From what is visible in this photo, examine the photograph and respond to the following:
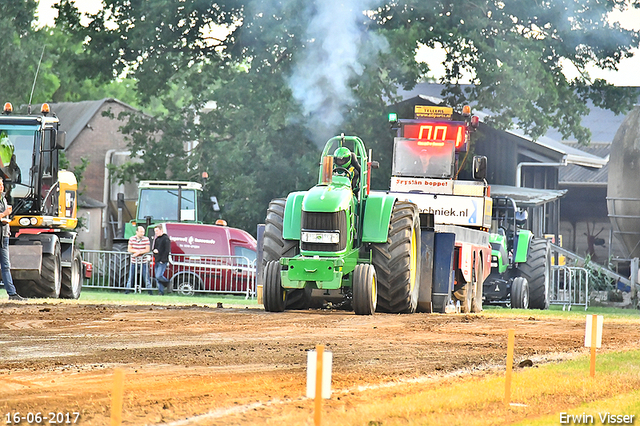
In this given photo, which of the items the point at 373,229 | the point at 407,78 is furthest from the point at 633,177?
the point at 373,229

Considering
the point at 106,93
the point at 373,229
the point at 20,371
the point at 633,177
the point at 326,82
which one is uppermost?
the point at 106,93

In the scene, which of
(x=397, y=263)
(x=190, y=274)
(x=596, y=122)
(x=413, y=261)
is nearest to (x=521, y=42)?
(x=190, y=274)

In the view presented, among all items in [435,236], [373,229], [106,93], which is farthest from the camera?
[106,93]

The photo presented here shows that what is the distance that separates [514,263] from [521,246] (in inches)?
18.6

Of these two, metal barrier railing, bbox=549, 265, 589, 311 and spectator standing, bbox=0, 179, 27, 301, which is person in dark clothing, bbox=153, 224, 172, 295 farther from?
spectator standing, bbox=0, 179, 27, 301

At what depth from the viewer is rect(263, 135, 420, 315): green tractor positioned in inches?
599

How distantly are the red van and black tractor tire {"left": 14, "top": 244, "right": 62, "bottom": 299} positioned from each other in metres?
8.20

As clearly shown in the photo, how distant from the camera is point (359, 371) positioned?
909 cm

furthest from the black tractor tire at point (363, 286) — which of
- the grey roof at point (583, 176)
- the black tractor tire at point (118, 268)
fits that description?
the grey roof at point (583, 176)

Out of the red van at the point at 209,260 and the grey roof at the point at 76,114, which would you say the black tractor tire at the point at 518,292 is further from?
the grey roof at the point at 76,114

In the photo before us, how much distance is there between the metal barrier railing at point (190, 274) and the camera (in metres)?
28.8

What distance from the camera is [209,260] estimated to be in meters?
29.3

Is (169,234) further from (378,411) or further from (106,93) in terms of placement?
(106,93)

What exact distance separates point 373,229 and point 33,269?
646 centimetres
